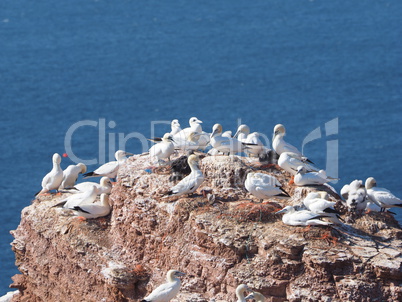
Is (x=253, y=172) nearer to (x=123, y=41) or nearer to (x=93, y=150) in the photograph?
(x=93, y=150)

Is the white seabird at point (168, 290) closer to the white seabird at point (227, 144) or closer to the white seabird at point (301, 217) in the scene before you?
the white seabird at point (301, 217)

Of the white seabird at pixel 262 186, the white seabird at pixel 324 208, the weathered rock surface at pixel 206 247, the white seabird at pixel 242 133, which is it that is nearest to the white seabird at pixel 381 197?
the weathered rock surface at pixel 206 247

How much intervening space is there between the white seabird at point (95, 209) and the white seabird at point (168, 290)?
5833mm

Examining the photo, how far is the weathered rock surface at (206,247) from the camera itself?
30078 millimetres

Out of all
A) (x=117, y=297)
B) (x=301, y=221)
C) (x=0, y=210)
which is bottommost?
(x=0, y=210)

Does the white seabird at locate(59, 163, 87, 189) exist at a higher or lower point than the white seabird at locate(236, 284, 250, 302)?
higher

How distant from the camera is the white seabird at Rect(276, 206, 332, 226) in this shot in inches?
1211

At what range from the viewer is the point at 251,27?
11406 centimetres

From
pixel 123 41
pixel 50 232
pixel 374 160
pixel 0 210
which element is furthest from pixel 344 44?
pixel 50 232

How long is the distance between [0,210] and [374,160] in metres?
28.9

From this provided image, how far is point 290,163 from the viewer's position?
34.2 m

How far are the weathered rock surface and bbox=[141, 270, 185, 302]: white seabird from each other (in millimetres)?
963

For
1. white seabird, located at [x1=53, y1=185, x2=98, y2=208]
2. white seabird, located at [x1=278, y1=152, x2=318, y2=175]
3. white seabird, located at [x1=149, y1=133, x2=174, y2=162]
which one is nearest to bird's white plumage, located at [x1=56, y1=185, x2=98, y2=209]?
white seabird, located at [x1=53, y1=185, x2=98, y2=208]

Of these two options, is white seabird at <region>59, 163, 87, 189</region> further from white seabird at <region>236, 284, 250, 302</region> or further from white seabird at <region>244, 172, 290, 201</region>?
white seabird at <region>236, 284, 250, 302</region>
